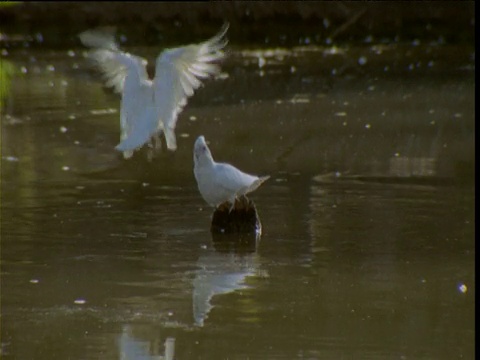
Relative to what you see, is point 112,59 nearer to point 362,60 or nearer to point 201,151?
point 201,151

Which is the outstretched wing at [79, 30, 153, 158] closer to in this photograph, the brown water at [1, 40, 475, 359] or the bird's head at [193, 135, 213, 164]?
the bird's head at [193, 135, 213, 164]

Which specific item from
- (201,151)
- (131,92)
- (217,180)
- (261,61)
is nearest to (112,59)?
(131,92)

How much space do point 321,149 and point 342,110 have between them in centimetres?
363

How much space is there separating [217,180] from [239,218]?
0.42 m

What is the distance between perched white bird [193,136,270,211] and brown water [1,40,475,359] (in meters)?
0.36

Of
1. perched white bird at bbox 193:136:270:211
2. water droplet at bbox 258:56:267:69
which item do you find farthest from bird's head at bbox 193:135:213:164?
water droplet at bbox 258:56:267:69

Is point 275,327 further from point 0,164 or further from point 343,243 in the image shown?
→ point 0,164

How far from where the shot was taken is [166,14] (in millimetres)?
31984

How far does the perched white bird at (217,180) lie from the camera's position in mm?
10055

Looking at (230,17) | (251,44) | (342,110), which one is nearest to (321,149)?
(342,110)

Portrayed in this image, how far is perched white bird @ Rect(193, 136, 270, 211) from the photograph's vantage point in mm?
10055

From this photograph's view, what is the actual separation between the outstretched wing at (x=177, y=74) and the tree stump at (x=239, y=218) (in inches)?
30.0

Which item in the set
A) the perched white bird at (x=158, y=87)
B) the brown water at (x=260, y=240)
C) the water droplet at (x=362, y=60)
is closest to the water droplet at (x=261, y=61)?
the water droplet at (x=362, y=60)

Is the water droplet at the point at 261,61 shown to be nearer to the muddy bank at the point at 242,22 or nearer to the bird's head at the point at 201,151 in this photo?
the muddy bank at the point at 242,22
